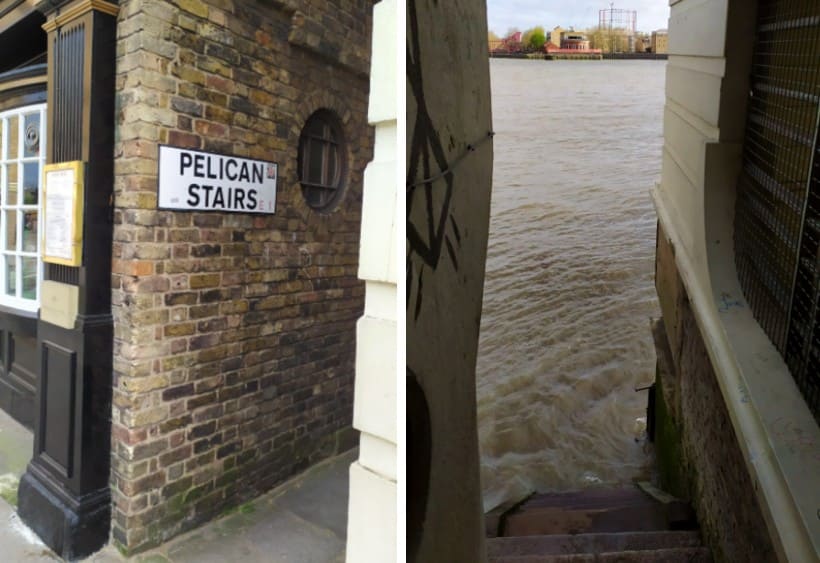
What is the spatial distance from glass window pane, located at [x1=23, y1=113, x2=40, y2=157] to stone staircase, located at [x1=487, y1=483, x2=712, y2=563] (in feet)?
5.94

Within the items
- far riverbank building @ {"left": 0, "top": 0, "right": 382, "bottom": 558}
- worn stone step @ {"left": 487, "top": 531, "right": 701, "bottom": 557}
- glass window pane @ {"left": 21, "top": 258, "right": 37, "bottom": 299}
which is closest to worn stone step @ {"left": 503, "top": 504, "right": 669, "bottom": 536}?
worn stone step @ {"left": 487, "top": 531, "right": 701, "bottom": 557}

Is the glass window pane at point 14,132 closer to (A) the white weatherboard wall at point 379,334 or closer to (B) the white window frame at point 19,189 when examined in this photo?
(B) the white window frame at point 19,189

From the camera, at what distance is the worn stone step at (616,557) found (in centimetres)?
208

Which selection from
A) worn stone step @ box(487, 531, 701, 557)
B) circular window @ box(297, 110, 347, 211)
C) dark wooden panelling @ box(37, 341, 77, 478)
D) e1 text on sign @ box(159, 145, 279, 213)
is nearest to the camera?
e1 text on sign @ box(159, 145, 279, 213)

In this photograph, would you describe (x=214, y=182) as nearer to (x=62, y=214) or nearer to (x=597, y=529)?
(x=62, y=214)

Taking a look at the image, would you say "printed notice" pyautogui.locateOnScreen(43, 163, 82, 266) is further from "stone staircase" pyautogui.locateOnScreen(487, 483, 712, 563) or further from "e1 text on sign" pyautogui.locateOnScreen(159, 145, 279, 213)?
"stone staircase" pyautogui.locateOnScreen(487, 483, 712, 563)

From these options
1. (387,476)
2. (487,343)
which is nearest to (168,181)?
(387,476)

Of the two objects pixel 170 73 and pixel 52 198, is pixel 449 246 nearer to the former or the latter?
pixel 170 73

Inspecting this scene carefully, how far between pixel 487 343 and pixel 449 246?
18.9 ft

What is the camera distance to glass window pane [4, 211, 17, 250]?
164cm

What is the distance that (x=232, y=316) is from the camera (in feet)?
5.69

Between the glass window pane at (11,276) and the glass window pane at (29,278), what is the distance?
0.03m

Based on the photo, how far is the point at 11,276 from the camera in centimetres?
179

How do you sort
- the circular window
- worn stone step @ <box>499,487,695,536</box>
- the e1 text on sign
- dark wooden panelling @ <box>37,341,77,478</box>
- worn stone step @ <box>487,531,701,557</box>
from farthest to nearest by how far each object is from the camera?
worn stone step @ <box>499,487,695,536</box> < worn stone step @ <box>487,531,701,557</box> < the circular window < dark wooden panelling @ <box>37,341,77,478</box> < the e1 text on sign
